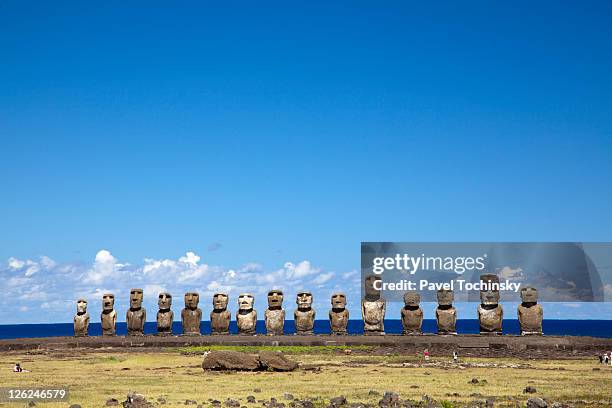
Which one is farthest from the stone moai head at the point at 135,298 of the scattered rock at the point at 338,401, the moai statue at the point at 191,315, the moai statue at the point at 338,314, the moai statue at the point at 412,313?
the scattered rock at the point at 338,401

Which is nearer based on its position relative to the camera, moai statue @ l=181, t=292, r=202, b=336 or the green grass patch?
the green grass patch

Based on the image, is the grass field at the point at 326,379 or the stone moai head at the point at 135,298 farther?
the stone moai head at the point at 135,298

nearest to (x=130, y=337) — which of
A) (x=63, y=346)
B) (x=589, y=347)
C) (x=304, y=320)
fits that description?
(x=63, y=346)

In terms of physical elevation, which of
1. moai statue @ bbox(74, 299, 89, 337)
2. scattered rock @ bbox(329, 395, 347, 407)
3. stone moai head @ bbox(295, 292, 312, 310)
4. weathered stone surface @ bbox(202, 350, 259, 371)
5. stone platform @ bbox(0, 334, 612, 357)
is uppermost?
stone moai head @ bbox(295, 292, 312, 310)

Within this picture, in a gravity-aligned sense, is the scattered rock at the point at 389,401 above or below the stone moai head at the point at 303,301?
below

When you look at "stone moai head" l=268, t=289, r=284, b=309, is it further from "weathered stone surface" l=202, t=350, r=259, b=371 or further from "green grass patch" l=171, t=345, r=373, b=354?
"weathered stone surface" l=202, t=350, r=259, b=371

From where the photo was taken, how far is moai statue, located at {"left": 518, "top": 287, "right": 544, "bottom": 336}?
36.7 meters

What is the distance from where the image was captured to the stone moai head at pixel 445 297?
37.6 m

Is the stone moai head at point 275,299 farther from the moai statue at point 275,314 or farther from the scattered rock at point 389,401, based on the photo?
the scattered rock at point 389,401

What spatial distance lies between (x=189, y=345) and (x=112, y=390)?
48.4 feet

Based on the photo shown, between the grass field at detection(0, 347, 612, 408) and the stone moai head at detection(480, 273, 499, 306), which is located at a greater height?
the stone moai head at detection(480, 273, 499, 306)

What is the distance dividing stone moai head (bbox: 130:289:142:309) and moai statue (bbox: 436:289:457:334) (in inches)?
546

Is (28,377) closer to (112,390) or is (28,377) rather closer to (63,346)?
(112,390)

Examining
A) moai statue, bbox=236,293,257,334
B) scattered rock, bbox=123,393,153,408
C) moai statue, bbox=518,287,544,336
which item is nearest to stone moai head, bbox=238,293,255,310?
moai statue, bbox=236,293,257,334
